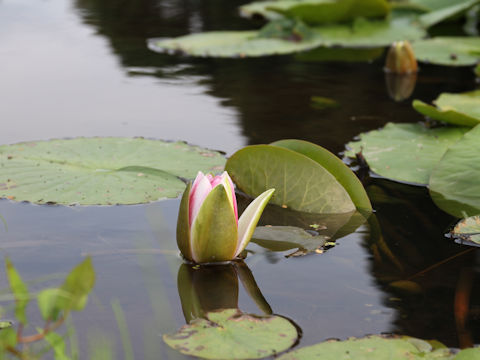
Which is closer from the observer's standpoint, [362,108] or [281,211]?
[281,211]

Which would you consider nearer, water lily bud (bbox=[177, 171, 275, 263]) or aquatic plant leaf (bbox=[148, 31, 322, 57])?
water lily bud (bbox=[177, 171, 275, 263])

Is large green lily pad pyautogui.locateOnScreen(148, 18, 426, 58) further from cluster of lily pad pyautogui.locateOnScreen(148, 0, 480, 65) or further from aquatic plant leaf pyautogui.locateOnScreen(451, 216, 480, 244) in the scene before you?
aquatic plant leaf pyautogui.locateOnScreen(451, 216, 480, 244)

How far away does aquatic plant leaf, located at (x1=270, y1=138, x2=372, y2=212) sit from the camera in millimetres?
1930

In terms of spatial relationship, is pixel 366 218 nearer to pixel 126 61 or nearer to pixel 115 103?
pixel 115 103

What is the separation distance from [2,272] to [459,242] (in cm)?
118

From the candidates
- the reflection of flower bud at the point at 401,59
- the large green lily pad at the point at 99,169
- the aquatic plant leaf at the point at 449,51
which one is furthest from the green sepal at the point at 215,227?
the aquatic plant leaf at the point at 449,51

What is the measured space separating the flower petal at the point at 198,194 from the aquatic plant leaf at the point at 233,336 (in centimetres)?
30

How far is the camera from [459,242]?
177 cm

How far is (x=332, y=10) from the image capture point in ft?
16.1

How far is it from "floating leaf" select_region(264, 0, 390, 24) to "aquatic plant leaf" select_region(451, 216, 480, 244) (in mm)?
3287

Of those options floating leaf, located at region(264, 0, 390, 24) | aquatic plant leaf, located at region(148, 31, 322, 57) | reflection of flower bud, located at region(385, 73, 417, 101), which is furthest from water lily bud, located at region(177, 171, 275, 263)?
floating leaf, located at region(264, 0, 390, 24)

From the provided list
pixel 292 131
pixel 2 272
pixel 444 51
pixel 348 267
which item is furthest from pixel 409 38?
pixel 2 272

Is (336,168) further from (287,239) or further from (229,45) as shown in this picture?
(229,45)

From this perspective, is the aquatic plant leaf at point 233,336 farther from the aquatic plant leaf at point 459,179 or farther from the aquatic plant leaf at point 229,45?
the aquatic plant leaf at point 229,45
